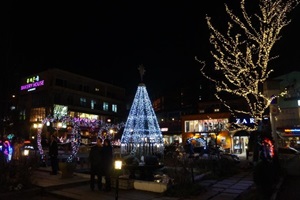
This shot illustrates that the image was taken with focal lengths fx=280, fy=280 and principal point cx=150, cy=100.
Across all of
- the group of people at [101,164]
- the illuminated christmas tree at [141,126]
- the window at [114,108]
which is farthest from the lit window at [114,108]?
the group of people at [101,164]

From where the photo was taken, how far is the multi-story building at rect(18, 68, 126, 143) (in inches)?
1700

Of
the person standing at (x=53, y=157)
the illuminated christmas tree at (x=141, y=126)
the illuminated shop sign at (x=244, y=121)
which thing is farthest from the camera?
the illuminated shop sign at (x=244, y=121)

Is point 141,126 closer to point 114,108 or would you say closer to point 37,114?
point 37,114

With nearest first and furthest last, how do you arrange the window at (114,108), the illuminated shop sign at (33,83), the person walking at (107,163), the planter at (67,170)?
the person walking at (107,163)
the planter at (67,170)
the illuminated shop sign at (33,83)
the window at (114,108)

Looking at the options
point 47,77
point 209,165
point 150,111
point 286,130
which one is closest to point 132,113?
point 150,111

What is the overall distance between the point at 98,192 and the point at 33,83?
1586 inches

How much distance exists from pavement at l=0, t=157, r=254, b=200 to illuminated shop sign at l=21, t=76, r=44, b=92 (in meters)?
36.1

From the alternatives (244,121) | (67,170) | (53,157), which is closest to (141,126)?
(53,157)

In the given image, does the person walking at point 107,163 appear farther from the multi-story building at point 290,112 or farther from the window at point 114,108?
the window at point 114,108

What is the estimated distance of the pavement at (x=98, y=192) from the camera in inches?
332

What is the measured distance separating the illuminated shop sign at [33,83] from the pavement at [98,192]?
36121 millimetres

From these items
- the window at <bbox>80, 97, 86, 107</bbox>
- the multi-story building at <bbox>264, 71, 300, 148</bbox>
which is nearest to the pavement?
the multi-story building at <bbox>264, 71, 300, 148</bbox>

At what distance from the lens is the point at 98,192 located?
9164mm

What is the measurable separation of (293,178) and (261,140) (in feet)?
12.2
